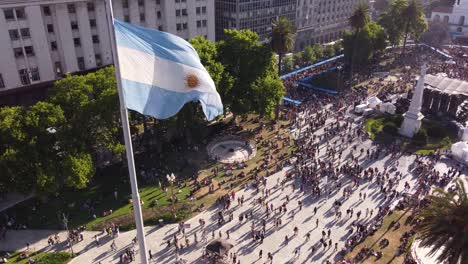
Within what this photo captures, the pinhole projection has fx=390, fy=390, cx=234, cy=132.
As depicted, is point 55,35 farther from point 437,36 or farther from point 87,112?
point 437,36

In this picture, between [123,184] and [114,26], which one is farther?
[123,184]

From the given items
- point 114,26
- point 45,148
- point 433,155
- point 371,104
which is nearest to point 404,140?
point 433,155

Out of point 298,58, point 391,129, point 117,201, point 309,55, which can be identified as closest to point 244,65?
point 391,129

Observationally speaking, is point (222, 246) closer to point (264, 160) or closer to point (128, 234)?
point (128, 234)

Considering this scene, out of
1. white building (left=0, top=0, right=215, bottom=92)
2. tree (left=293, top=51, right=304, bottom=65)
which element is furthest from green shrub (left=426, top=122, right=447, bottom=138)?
white building (left=0, top=0, right=215, bottom=92)

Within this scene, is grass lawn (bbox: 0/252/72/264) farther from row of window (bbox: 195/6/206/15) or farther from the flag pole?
row of window (bbox: 195/6/206/15)
